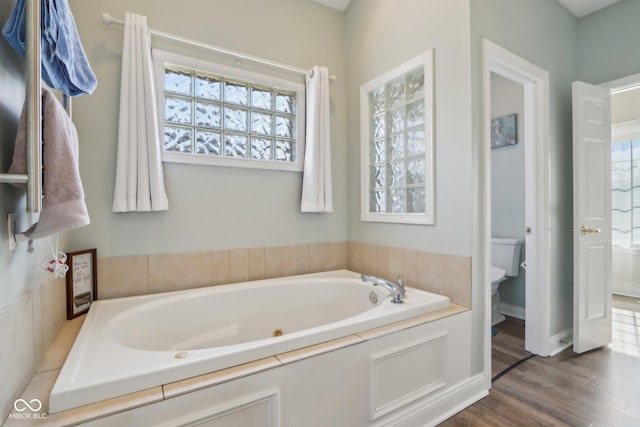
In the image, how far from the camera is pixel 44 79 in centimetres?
105

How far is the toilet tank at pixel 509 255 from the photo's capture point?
2.92 m

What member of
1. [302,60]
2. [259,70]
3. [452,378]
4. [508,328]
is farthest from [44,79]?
[508,328]

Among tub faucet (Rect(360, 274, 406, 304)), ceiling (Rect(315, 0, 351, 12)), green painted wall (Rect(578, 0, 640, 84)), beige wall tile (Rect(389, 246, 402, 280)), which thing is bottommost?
tub faucet (Rect(360, 274, 406, 304))

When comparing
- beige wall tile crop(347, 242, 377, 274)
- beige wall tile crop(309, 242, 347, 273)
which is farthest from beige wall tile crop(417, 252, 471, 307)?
beige wall tile crop(309, 242, 347, 273)

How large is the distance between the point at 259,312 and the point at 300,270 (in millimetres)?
522

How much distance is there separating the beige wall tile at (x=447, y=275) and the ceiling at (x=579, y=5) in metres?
2.15

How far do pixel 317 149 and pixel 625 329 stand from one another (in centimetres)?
315

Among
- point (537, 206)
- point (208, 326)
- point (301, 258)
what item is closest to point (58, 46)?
point (208, 326)

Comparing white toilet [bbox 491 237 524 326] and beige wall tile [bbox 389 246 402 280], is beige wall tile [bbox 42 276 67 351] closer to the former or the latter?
beige wall tile [bbox 389 246 402 280]

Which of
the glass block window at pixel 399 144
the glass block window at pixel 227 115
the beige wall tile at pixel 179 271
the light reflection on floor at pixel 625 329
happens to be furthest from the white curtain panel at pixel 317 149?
the light reflection on floor at pixel 625 329

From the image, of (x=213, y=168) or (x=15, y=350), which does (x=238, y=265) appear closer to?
(x=213, y=168)

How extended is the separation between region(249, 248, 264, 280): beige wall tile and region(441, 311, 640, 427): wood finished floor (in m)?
Result: 1.42

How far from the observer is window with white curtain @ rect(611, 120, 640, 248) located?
376 cm

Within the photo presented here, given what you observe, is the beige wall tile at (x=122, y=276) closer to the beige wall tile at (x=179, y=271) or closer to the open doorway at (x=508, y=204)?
the beige wall tile at (x=179, y=271)
